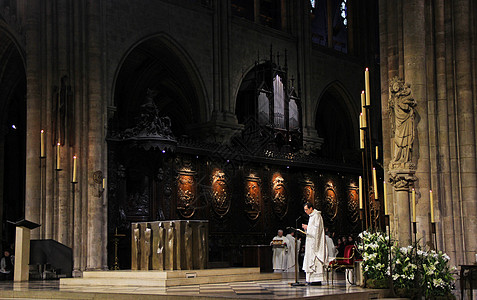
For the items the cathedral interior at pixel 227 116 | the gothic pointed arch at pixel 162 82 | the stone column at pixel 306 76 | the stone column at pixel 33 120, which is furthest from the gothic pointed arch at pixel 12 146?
the stone column at pixel 306 76

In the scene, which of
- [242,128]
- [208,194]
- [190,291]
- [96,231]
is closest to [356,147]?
[242,128]

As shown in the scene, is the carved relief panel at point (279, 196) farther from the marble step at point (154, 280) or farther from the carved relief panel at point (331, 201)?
the marble step at point (154, 280)

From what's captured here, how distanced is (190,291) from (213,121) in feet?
45.2

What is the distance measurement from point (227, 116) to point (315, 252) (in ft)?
40.9

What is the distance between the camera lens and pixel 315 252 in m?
12.6

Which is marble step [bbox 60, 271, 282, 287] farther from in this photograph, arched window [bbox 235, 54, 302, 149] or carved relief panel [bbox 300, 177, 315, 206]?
carved relief panel [bbox 300, 177, 315, 206]

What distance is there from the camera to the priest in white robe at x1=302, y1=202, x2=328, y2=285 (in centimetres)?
1265

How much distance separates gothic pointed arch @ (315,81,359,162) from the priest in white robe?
55.0 ft

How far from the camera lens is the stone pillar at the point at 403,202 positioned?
1345 centimetres

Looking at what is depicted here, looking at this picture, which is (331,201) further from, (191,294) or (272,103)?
(191,294)

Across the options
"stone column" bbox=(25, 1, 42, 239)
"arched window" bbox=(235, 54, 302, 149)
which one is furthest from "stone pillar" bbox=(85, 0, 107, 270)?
"arched window" bbox=(235, 54, 302, 149)

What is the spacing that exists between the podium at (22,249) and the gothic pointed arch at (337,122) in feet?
53.7

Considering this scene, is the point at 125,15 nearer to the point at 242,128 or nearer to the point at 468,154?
the point at 242,128

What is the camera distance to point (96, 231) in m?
18.9
